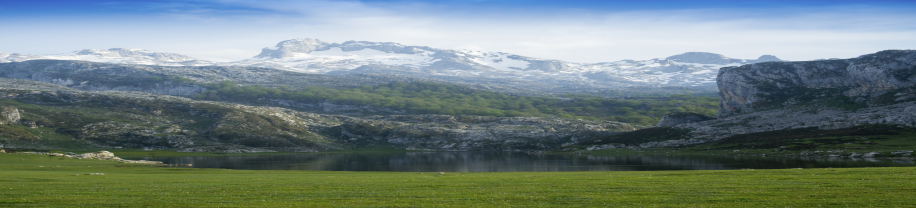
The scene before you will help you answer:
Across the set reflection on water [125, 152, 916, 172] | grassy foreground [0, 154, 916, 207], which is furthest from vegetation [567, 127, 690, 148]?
grassy foreground [0, 154, 916, 207]

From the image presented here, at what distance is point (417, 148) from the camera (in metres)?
199

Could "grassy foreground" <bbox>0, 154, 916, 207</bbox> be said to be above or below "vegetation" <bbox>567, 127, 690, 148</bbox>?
above

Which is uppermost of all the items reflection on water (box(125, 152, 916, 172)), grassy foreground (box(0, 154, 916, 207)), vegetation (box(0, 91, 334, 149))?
grassy foreground (box(0, 154, 916, 207))

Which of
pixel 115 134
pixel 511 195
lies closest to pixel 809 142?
pixel 511 195

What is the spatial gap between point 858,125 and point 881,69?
209ft

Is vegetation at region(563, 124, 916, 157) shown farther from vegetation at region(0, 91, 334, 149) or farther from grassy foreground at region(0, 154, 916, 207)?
vegetation at region(0, 91, 334, 149)

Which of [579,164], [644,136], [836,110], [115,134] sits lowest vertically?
[115,134]

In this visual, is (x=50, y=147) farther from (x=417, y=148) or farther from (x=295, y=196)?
(x=295, y=196)

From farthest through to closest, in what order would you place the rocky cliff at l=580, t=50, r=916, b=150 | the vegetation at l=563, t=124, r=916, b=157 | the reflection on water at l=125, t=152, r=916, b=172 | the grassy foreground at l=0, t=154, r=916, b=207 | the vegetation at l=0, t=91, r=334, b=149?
the vegetation at l=0, t=91, r=334, b=149 → the rocky cliff at l=580, t=50, r=916, b=150 → the vegetation at l=563, t=124, r=916, b=157 → the reflection on water at l=125, t=152, r=916, b=172 → the grassy foreground at l=0, t=154, r=916, b=207

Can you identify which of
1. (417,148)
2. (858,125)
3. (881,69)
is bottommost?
(417,148)

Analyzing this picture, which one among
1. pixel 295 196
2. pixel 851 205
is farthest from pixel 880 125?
pixel 295 196

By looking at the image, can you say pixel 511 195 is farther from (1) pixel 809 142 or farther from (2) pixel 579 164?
(1) pixel 809 142

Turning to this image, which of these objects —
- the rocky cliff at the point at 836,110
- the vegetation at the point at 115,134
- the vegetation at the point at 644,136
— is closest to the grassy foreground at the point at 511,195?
the rocky cliff at the point at 836,110

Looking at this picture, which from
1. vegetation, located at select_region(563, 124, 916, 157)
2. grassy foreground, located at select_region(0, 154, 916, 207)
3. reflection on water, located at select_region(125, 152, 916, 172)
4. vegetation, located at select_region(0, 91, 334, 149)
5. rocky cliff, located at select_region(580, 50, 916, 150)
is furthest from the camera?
vegetation, located at select_region(0, 91, 334, 149)
